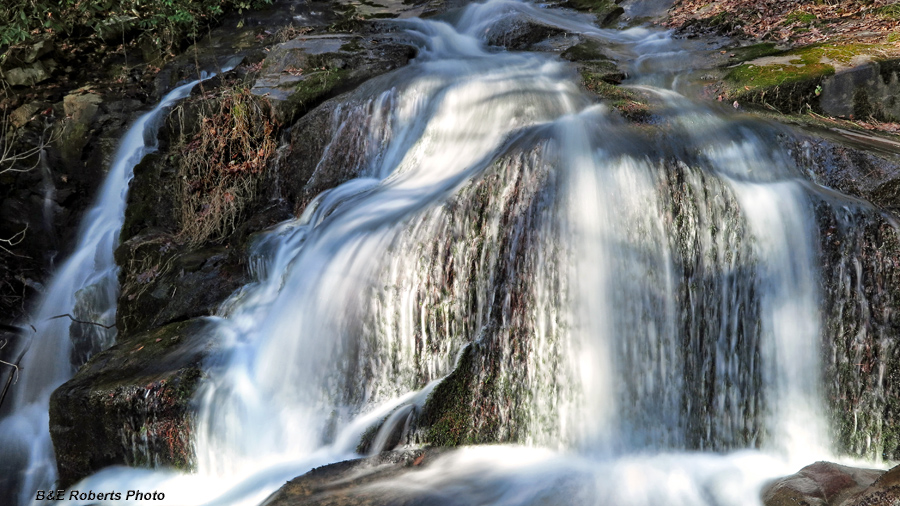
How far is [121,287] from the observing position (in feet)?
21.0

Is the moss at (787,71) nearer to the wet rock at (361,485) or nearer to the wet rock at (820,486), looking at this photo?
the wet rock at (820,486)

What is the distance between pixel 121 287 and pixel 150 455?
293 cm

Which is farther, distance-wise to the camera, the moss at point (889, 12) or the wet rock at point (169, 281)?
the moss at point (889, 12)

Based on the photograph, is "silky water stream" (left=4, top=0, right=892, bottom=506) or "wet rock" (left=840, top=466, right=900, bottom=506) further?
"silky water stream" (left=4, top=0, right=892, bottom=506)

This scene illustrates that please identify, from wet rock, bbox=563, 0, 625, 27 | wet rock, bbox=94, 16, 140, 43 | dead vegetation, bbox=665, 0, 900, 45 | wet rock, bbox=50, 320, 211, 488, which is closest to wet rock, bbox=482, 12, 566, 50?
wet rock, bbox=563, 0, 625, 27

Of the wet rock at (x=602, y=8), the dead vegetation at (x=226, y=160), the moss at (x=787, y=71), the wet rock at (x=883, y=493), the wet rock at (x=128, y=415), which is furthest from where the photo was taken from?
the wet rock at (x=602, y=8)

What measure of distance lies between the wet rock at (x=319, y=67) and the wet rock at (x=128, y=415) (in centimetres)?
347

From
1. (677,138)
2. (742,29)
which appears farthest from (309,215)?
(742,29)

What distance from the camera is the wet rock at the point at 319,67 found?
22.7 feet

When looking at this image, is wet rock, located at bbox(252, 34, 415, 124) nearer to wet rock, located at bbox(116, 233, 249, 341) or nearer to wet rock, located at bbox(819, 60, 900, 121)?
wet rock, located at bbox(116, 233, 249, 341)

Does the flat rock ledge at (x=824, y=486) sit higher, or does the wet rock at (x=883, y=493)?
the wet rock at (x=883, y=493)

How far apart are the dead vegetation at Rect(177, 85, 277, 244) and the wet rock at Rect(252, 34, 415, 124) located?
249mm

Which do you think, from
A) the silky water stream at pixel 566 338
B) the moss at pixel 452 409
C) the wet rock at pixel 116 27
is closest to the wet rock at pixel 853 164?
the silky water stream at pixel 566 338

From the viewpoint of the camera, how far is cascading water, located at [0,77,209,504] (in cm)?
528
